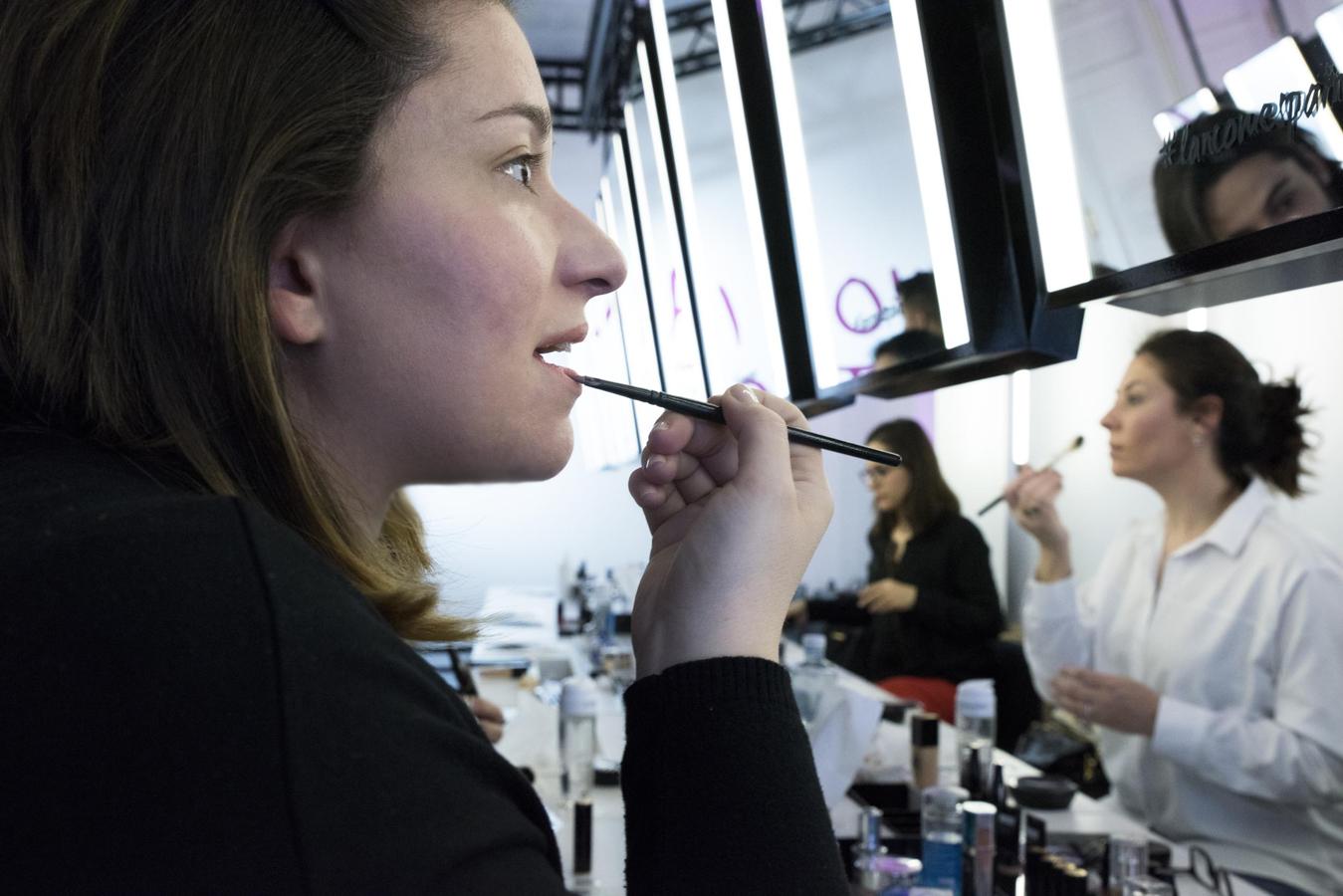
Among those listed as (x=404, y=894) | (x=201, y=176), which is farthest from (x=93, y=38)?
(x=404, y=894)

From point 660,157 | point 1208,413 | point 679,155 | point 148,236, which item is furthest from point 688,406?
point 660,157

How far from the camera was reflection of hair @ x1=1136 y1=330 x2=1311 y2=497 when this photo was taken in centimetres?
263

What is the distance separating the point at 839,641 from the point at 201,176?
4596 millimetres

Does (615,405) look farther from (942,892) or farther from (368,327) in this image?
(368,327)

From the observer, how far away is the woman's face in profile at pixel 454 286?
87cm

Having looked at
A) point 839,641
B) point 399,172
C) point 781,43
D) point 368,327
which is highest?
point 781,43

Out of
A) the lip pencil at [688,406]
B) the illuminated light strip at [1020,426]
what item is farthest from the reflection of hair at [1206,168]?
the illuminated light strip at [1020,426]

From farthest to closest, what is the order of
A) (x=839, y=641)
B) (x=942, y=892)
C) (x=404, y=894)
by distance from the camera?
(x=839, y=641) < (x=942, y=892) < (x=404, y=894)

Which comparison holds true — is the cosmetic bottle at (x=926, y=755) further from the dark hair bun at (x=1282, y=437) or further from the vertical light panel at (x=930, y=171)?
the dark hair bun at (x=1282, y=437)

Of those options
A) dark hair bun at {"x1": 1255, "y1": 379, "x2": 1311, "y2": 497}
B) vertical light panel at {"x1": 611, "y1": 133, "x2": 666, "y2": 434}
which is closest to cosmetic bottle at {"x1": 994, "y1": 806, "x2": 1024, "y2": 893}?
dark hair bun at {"x1": 1255, "y1": 379, "x2": 1311, "y2": 497}

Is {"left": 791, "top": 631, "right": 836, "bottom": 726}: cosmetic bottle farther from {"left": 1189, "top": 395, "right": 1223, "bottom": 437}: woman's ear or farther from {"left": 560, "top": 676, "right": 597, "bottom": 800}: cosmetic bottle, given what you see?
{"left": 1189, "top": 395, "right": 1223, "bottom": 437}: woman's ear

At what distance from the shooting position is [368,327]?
2.87ft

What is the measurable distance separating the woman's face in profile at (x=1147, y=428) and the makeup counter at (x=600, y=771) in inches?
31.6

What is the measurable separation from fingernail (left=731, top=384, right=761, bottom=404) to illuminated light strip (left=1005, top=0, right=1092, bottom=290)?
1.51 ft
